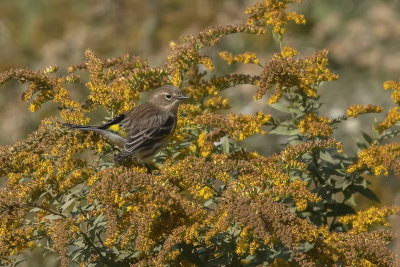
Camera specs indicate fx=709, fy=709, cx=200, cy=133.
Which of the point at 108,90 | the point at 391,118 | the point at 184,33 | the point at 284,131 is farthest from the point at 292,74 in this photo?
the point at 184,33

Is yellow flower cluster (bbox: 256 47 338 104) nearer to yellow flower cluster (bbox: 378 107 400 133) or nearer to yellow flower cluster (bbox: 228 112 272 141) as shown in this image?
yellow flower cluster (bbox: 228 112 272 141)

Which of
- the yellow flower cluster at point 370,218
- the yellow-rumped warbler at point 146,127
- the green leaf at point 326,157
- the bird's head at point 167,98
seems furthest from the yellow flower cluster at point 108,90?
the yellow flower cluster at point 370,218

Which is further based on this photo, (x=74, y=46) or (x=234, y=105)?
(x=74, y=46)

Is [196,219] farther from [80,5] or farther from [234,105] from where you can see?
[80,5]

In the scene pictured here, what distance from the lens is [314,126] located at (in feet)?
19.2

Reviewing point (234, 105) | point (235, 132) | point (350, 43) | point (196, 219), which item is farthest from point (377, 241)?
point (350, 43)

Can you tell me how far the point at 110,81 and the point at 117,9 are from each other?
9.96m

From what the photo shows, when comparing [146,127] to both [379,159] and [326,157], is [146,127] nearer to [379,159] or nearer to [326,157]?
[326,157]

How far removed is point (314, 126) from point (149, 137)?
1.59 m

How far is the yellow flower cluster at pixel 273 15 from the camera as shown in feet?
21.1

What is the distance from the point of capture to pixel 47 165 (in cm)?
508

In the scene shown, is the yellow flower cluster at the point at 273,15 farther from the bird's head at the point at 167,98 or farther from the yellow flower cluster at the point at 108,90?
the yellow flower cluster at the point at 108,90

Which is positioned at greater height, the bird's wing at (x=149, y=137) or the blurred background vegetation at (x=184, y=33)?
the blurred background vegetation at (x=184, y=33)

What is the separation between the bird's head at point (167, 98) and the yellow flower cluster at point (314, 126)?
117cm
